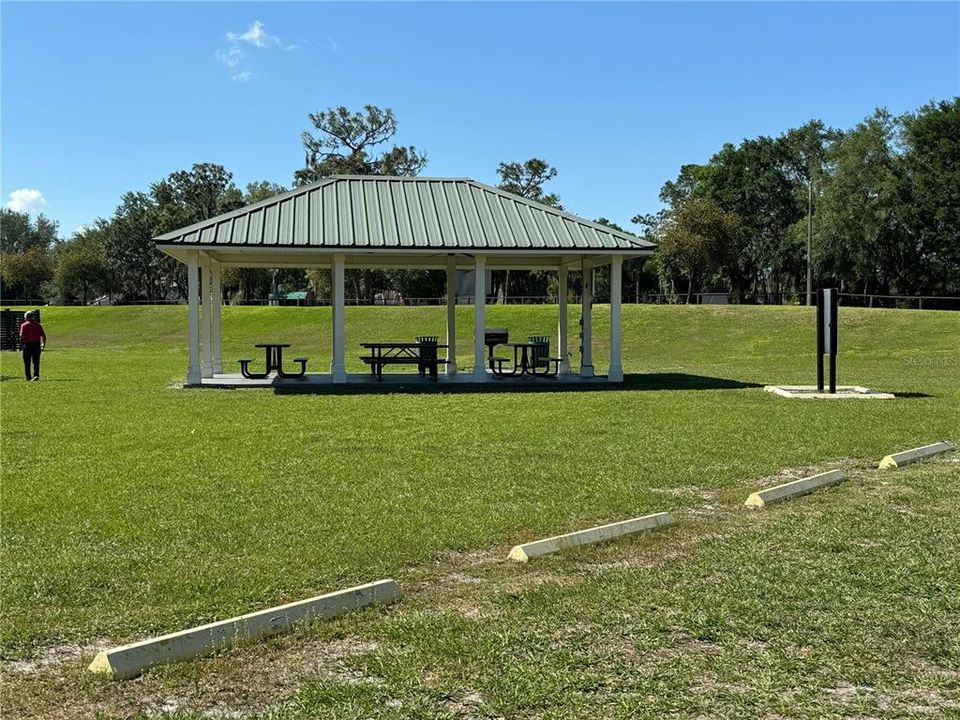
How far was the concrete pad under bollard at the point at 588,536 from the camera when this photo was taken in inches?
203

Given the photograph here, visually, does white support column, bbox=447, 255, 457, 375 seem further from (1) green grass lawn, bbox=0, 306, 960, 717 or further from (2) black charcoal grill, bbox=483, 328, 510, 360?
(1) green grass lawn, bbox=0, 306, 960, 717

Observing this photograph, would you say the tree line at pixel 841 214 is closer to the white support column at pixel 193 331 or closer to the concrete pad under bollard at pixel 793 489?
the white support column at pixel 193 331

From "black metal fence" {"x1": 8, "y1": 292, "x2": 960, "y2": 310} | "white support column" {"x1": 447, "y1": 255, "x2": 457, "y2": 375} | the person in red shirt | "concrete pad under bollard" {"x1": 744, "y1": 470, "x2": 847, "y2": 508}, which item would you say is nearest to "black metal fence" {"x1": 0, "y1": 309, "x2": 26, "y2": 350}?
the person in red shirt

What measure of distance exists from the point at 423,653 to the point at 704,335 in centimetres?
3258

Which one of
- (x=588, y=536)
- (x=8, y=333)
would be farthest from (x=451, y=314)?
(x=8, y=333)

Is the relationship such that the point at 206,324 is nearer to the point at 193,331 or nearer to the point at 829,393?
the point at 193,331

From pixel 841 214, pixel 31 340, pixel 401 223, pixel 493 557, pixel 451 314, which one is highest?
pixel 841 214

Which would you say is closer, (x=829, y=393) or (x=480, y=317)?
(x=829, y=393)

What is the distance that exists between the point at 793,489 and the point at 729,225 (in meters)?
56.5

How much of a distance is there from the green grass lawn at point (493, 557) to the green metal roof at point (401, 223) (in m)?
5.96

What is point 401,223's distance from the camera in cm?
1886

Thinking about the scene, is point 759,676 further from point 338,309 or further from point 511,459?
point 338,309

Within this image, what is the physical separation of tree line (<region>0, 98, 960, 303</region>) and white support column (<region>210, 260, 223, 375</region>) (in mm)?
35949

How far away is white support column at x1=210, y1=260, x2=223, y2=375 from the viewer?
808 inches
